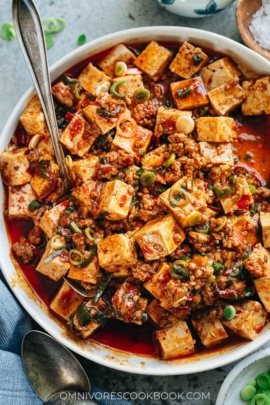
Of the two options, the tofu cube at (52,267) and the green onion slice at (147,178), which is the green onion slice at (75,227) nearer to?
the tofu cube at (52,267)

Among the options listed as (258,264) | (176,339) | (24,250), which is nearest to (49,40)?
(24,250)

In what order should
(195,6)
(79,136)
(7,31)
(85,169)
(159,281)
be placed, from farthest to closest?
(7,31) < (195,6) < (79,136) < (85,169) < (159,281)

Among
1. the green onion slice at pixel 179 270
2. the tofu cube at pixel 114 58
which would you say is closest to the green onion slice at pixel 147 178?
the green onion slice at pixel 179 270

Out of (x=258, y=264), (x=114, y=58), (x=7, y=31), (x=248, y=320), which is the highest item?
(x=7, y=31)

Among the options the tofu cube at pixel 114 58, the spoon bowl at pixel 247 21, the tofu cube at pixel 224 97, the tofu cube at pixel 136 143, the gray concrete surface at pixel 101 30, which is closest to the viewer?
the tofu cube at pixel 136 143

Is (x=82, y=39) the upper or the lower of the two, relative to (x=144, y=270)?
upper

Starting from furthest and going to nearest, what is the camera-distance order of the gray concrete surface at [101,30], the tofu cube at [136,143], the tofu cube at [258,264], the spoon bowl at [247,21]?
the gray concrete surface at [101,30], the spoon bowl at [247,21], the tofu cube at [136,143], the tofu cube at [258,264]

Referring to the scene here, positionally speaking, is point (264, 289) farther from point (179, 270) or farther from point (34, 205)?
point (34, 205)
